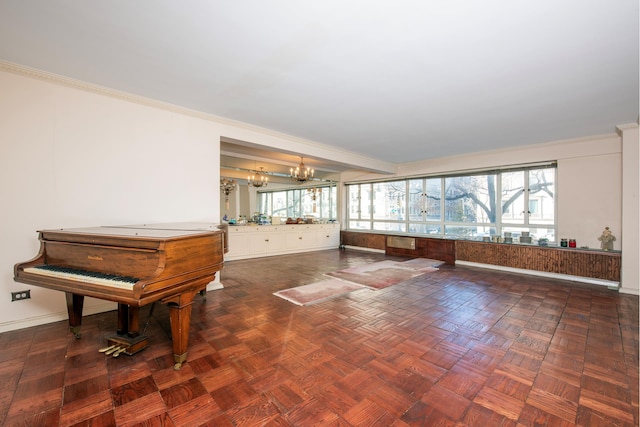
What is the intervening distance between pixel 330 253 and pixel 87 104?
5931 mm

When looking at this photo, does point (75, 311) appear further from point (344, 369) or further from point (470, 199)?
point (470, 199)

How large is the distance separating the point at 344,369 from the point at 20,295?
321 cm

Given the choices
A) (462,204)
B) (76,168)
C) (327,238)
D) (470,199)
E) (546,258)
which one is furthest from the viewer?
(327,238)

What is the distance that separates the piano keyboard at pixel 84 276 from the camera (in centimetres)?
173

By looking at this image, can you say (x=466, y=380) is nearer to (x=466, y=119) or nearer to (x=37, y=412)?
(x=37, y=412)

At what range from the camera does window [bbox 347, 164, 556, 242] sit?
536cm

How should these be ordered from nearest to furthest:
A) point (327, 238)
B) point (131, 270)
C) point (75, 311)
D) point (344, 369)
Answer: point (131, 270) → point (344, 369) → point (75, 311) → point (327, 238)

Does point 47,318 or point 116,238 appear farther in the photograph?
point 47,318

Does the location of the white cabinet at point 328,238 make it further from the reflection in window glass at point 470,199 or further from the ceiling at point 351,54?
the ceiling at point 351,54

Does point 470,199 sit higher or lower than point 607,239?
higher

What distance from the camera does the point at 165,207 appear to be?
349 cm

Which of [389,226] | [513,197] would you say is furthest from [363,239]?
[513,197]

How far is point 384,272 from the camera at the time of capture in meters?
5.14

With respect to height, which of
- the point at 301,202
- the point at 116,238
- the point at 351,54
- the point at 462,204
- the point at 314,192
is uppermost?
the point at 351,54
